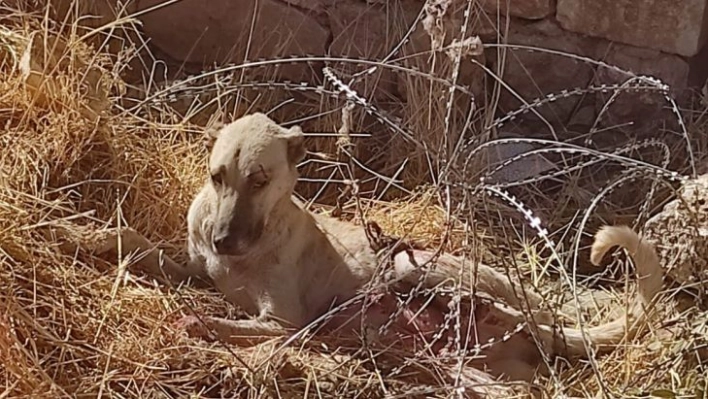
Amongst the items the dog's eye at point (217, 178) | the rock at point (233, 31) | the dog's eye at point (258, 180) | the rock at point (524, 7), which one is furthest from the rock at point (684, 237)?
the rock at point (233, 31)

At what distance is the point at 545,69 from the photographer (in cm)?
500

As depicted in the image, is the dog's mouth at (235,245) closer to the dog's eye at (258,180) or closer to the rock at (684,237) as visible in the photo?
the dog's eye at (258,180)

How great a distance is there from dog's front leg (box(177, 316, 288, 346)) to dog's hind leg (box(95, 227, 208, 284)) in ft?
0.89

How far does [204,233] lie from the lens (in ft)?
12.6

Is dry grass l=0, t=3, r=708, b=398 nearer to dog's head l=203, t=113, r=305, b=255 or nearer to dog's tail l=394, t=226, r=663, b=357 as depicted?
dog's tail l=394, t=226, r=663, b=357

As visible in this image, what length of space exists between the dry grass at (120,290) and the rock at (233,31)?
0.60 meters

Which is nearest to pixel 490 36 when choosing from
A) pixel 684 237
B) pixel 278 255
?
pixel 684 237

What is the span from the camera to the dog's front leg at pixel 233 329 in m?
3.68

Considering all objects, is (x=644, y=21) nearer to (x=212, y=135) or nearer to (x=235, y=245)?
(x=212, y=135)

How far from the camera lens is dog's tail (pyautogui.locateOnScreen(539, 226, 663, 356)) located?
3803mm

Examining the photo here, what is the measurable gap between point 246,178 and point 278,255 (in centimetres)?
36

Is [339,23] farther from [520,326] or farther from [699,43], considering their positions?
[520,326]

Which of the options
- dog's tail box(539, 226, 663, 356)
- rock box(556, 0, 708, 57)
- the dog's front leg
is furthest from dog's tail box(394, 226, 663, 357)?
rock box(556, 0, 708, 57)

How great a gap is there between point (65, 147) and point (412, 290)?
1.44 metres
